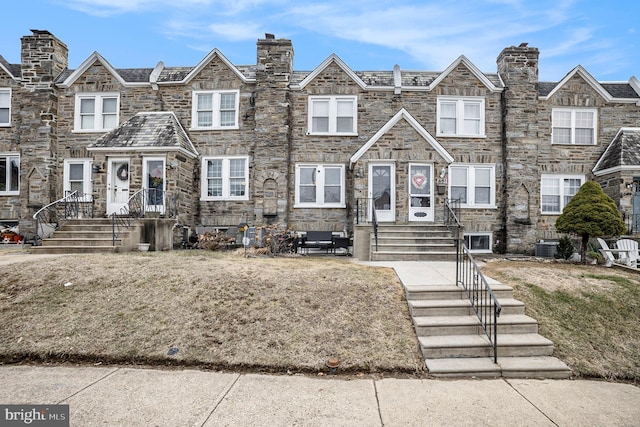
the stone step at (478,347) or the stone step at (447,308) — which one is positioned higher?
the stone step at (447,308)

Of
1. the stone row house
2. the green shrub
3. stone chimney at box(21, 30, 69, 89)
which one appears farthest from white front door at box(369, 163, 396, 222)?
stone chimney at box(21, 30, 69, 89)

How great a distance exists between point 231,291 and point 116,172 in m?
11.4

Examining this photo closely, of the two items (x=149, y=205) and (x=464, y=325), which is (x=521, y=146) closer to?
(x=464, y=325)

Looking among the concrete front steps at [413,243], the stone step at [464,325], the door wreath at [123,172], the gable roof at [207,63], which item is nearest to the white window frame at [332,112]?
the gable roof at [207,63]

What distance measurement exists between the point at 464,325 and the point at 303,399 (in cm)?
→ 322

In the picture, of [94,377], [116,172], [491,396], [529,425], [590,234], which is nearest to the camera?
[529,425]

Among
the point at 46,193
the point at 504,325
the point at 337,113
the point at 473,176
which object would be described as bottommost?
the point at 504,325

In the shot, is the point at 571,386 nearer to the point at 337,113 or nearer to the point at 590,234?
the point at 590,234

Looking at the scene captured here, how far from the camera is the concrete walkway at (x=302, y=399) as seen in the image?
3891mm

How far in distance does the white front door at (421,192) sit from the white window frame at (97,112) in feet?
47.0

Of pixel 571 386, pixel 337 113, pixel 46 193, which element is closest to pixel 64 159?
pixel 46 193

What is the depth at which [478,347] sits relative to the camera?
5551mm

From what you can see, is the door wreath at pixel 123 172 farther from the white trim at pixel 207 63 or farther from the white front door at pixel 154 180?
the white trim at pixel 207 63

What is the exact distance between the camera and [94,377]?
4855 mm
